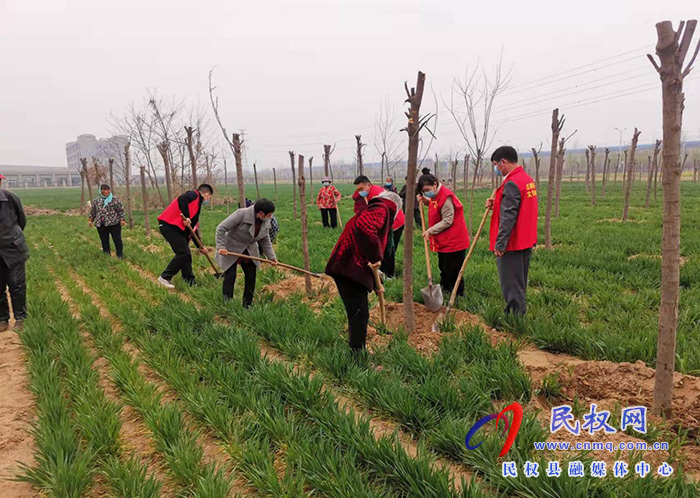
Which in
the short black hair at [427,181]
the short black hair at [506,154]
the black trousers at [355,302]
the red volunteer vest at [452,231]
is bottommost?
the black trousers at [355,302]

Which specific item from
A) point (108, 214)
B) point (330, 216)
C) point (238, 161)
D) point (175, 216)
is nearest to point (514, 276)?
point (238, 161)

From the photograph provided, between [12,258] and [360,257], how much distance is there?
395cm

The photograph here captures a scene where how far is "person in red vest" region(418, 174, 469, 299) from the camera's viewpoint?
176 inches

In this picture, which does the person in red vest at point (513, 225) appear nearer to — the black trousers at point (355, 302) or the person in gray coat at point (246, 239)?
the black trousers at point (355, 302)

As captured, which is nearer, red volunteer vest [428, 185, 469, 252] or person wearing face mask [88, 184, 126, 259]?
red volunteer vest [428, 185, 469, 252]

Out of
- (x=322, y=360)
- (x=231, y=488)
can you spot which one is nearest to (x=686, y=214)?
(x=322, y=360)

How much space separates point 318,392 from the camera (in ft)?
8.71

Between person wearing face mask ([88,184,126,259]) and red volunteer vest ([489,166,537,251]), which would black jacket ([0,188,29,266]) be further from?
red volunteer vest ([489,166,537,251])

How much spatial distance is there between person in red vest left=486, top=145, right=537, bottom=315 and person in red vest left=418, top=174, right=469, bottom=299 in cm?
A: 61

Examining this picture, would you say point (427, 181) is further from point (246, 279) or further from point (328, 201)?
Result: point (328, 201)

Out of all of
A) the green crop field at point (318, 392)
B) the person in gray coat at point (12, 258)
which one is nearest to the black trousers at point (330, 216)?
the green crop field at point (318, 392)

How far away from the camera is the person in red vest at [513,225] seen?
141 inches

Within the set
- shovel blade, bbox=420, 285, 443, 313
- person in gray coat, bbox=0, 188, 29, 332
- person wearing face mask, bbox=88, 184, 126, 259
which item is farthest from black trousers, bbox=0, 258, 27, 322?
shovel blade, bbox=420, 285, 443, 313

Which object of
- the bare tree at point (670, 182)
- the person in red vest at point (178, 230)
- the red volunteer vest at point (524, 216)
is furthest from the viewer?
the person in red vest at point (178, 230)
